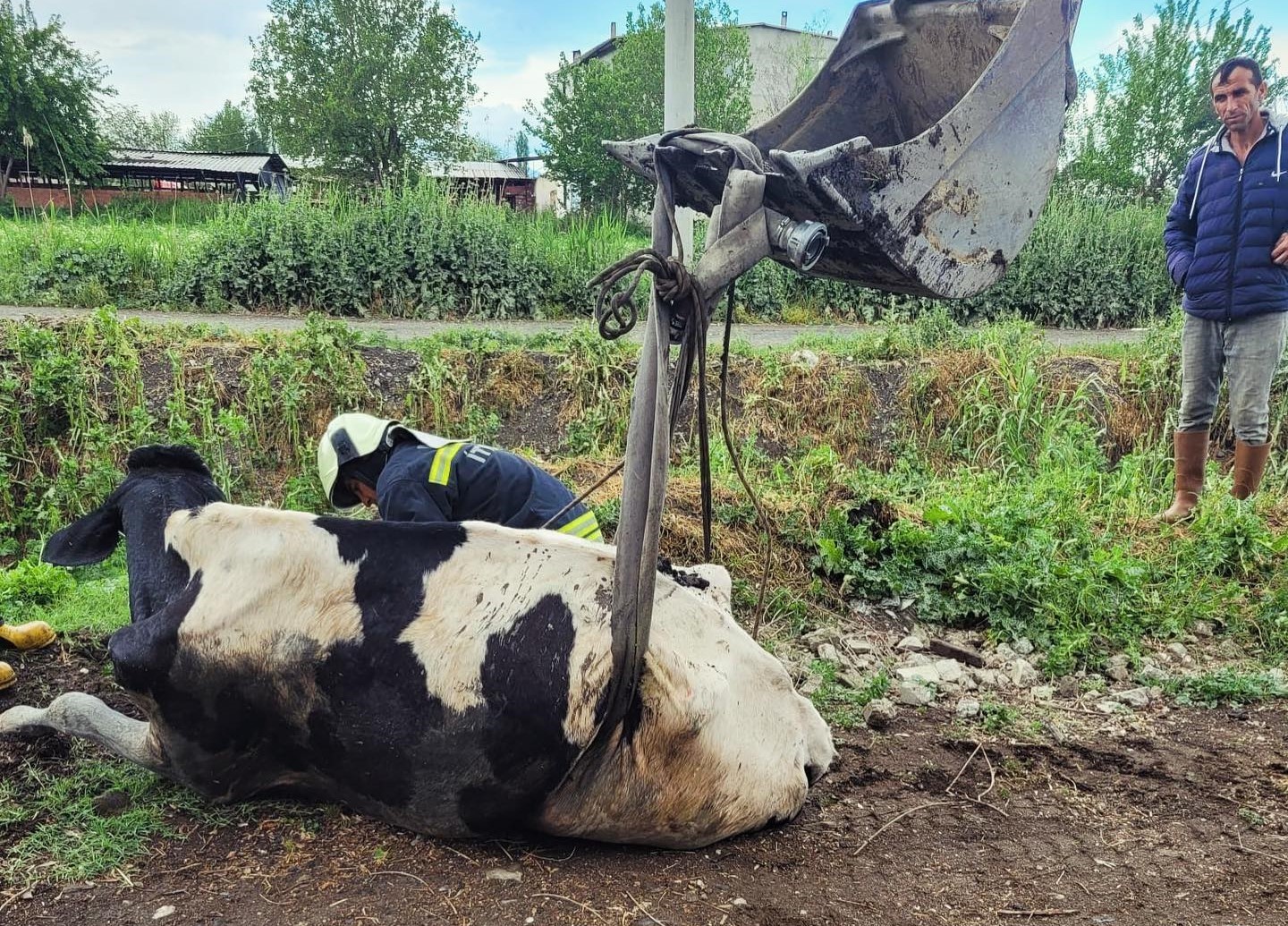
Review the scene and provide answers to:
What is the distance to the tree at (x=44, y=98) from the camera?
29.0m

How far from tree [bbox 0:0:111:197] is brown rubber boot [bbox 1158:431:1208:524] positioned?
30.3 meters

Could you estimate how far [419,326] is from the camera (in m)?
10.4

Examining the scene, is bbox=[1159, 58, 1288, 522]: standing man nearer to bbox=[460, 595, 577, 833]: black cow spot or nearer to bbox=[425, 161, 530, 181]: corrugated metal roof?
bbox=[460, 595, 577, 833]: black cow spot

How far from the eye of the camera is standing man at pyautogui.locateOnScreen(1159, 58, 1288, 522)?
554 centimetres

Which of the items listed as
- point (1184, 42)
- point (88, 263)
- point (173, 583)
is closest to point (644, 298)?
point (88, 263)

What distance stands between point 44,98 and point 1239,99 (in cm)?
3257

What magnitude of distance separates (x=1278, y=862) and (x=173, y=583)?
3.21 metres

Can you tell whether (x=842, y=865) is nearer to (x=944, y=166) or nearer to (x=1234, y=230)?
(x=944, y=166)

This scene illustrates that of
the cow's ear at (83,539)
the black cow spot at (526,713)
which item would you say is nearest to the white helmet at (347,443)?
the cow's ear at (83,539)

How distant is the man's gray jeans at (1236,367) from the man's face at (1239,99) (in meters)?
1.07

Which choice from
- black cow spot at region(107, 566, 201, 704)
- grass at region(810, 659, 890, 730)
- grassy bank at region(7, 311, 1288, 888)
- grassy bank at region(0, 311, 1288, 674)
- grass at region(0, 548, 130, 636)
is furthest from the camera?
grassy bank at region(0, 311, 1288, 674)

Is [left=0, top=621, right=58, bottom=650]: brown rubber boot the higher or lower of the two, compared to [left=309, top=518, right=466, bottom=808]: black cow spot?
lower

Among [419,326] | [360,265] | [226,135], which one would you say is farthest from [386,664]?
[226,135]

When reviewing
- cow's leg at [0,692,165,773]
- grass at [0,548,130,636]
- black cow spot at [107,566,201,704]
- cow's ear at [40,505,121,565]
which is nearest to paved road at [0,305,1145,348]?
grass at [0,548,130,636]
